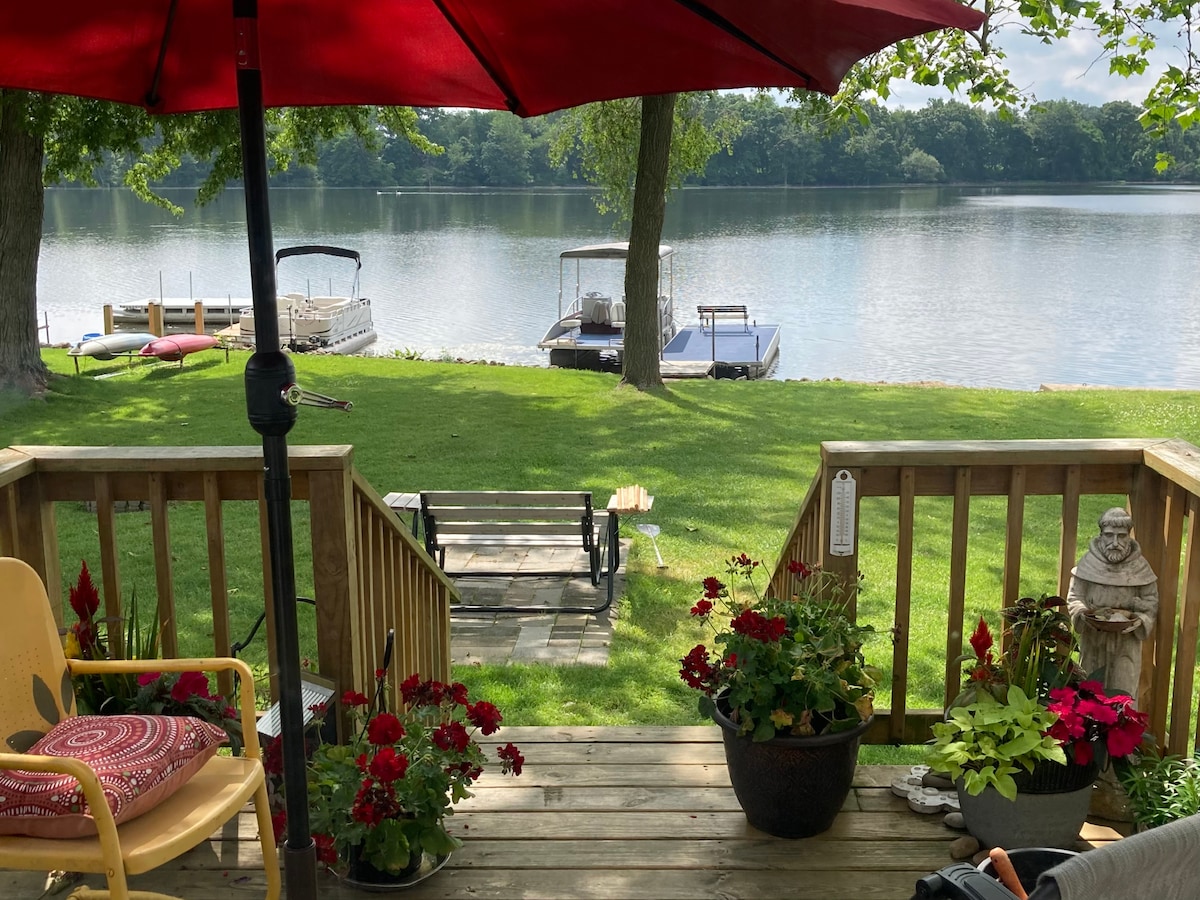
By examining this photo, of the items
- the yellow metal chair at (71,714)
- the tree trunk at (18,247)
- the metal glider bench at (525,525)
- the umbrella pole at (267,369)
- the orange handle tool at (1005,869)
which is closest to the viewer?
the orange handle tool at (1005,869)

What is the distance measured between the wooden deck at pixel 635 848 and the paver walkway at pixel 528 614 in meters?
2.56

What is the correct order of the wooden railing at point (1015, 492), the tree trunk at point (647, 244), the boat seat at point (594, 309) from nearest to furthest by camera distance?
the wooden railing at point (1015, 492) < the tree trunk at point (647, 244) < the boat seat at point (594, 309)

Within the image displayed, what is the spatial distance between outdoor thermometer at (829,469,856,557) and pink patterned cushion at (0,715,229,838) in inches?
67.6

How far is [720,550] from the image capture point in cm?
823

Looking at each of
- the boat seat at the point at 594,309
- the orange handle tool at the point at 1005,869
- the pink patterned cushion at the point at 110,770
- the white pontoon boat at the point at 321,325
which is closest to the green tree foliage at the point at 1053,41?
the pink patterned cushion at the point at 110,770

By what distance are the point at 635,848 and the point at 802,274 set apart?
128 feet

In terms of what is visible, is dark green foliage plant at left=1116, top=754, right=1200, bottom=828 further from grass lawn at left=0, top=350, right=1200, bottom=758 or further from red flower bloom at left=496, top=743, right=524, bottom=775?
grass lawn at left=0, top=350, right=1200, bottom=758

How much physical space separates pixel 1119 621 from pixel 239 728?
2352 millimetres

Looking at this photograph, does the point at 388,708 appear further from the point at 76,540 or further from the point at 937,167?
the point at 937,167

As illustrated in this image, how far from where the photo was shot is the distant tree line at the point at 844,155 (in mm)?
79062

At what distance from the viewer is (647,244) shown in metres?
14.1

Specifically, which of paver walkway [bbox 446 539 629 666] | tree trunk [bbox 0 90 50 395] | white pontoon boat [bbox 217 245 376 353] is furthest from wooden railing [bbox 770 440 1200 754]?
white pontoon boat [bbox 217 245 376 353]

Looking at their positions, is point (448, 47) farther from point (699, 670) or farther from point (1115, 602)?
point (1115, 602)

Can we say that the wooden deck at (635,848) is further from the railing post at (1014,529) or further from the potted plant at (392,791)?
the railing post at (1014,529)
